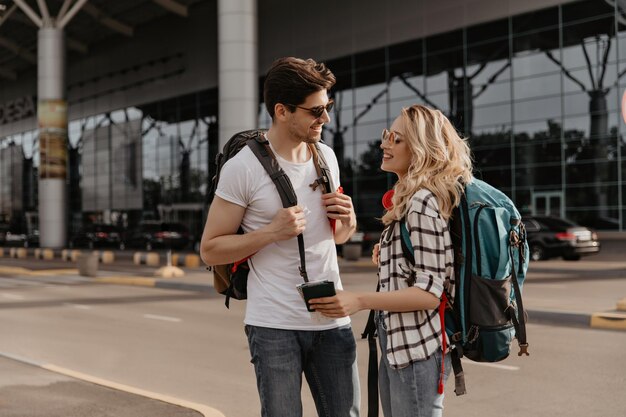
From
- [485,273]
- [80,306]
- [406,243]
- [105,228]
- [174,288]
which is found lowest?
[174,288]

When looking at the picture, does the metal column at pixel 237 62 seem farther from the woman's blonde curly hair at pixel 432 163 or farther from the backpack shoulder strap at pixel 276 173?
the woman's blonde curly hair at pixel 432 163

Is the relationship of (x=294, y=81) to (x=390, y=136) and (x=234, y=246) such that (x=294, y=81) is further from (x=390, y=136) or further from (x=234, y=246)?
(x=234, y=246)

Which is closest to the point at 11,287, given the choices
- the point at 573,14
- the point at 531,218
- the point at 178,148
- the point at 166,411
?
the point at 166,411

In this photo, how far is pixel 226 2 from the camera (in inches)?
997

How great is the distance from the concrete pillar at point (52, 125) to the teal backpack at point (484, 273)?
40.3 meters

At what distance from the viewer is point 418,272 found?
8.23 ft

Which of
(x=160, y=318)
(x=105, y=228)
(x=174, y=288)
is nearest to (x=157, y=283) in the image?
(x=174, y=288)

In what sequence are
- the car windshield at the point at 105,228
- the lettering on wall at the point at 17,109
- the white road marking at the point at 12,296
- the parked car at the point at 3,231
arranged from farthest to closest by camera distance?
the parked car at the point at 3,231, the lettering on wall at the point at 17,109, the car windshield at the point at 105,228, the white road marking at the point at 12,296

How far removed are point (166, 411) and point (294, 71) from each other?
3.32 metres

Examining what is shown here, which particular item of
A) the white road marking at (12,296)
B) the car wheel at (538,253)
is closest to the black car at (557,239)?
the car wheel at (538,253)

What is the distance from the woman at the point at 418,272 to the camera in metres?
2.50

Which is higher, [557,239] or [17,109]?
[17,109]

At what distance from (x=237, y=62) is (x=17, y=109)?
47302mm

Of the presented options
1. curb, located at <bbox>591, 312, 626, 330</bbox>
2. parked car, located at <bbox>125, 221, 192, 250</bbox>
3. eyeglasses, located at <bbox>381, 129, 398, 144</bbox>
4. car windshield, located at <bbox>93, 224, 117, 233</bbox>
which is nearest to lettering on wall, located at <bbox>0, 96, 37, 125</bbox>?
car windshield, located at <bbox>93, 224, 117, 233</bbox>
